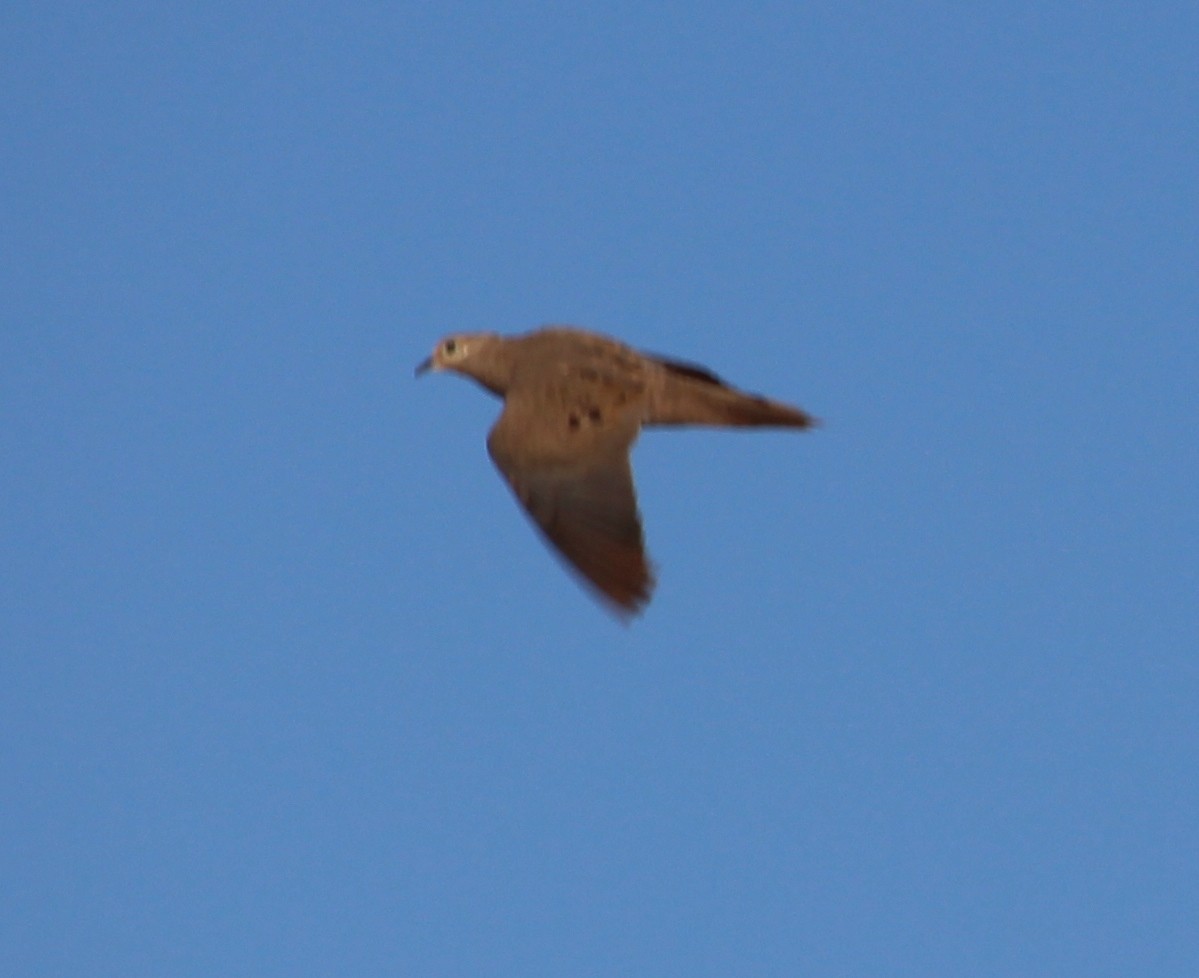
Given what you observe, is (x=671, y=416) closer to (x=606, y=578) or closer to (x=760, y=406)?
(x=760, y=406)

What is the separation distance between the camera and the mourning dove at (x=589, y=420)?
643 inches

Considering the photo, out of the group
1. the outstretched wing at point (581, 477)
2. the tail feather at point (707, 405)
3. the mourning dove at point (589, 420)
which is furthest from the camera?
the tail feather at point (707, 405)

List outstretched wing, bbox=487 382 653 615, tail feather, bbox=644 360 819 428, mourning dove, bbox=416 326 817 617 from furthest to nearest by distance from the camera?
1. tail feather, bbox=644 360 819 428
2. mourning dove, bbox=416 326 817 617
3. outstretched wing, bbox=487 382 653 615

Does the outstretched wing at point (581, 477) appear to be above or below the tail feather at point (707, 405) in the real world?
below

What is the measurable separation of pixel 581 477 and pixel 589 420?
0.74 meters

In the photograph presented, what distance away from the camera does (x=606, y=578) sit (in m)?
15.8

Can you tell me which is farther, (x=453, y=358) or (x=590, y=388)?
(x=453, y=358)

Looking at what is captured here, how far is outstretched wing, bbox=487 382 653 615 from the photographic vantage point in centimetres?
1589

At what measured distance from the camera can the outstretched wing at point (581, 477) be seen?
15891 millimetres

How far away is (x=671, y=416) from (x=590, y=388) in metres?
0.52

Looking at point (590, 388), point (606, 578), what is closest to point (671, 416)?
point (590, 388)

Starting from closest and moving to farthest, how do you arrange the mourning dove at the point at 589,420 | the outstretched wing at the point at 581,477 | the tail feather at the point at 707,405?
the outstretched wing at the point at 581,477
the mourning dove at the point at 589,420
the tail feather at the point at 707,405

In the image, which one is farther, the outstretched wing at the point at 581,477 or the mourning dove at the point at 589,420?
the mourning dove at the point at 589,420

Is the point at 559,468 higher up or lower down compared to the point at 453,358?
lower down
